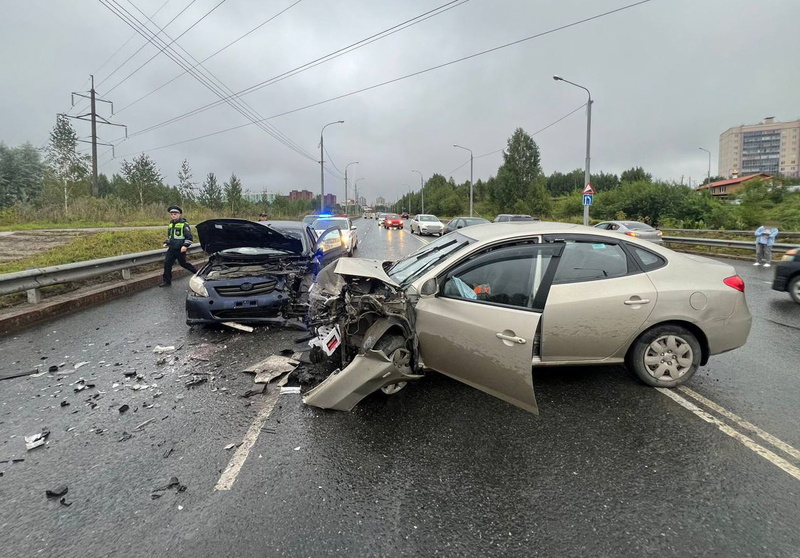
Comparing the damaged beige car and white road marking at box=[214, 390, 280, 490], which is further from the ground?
the damaged beige car

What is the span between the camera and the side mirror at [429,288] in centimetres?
371

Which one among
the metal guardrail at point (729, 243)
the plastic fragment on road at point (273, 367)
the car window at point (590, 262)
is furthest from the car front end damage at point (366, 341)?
the metal guardrail at point (729, 243)

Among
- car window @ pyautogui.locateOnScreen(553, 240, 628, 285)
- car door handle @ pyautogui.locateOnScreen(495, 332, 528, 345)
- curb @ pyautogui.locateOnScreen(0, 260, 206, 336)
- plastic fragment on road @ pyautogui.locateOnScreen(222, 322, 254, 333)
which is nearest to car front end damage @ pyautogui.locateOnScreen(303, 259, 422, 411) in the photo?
car door handle @ pyautogui.locateOnScreen(495, 332, 528, 345)

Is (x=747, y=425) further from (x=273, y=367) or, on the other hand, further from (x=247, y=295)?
(x=247, y=295)

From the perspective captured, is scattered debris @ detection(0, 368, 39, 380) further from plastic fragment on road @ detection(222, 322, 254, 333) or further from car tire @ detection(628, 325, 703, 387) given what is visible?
car tire @ detection(628, 325, 703, 387)

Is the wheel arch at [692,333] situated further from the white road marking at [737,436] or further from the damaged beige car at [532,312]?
the white road marking at [737,436]

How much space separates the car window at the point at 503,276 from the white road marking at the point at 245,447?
1.90 metres

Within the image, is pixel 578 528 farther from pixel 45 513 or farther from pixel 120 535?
pixel 45 513

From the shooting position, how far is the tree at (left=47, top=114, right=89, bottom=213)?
3456 centimetres

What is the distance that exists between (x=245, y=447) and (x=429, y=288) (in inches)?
76.1

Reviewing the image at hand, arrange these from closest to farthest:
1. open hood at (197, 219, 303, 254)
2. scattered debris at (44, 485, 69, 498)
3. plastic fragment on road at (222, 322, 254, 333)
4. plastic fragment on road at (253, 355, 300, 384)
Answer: scattered debris at (44, 485, 69, 498)
plastic fragment on road at (253, 355, 300, 384)
plastic fragment on road at (222, 322, 254, 333)
open hood at (197, 219, 303, 254)

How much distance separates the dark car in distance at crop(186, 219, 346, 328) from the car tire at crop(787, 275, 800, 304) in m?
9.04

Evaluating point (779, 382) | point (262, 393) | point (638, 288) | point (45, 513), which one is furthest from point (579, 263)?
point (45, 513)

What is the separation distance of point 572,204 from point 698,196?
50.5 feet
